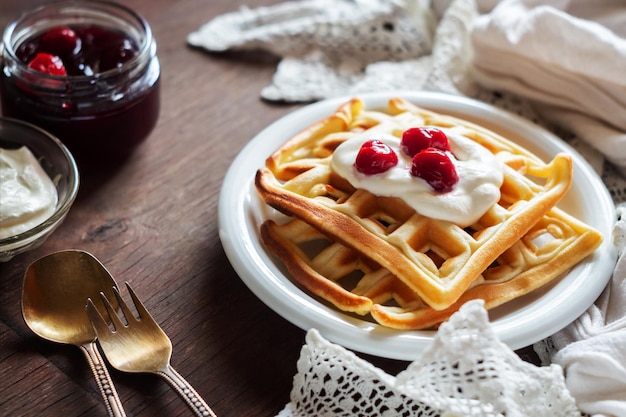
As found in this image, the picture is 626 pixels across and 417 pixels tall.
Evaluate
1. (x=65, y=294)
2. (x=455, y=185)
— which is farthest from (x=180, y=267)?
(x=455, y=185)

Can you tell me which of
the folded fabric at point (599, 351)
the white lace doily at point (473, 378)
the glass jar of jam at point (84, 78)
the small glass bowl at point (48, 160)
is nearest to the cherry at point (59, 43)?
the glass jar of jam at point (84, 78)

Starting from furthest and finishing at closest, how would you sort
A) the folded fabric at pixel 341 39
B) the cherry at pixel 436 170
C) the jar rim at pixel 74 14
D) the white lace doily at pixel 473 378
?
1. the folded fabric at pixel 341 39
2. the jar rim at pixel 74 14
3. the cherry at pixel 436 170
4. the white lace doily at pixel 473 378

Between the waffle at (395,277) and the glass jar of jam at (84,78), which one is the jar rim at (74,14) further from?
the waffle at (395,277)

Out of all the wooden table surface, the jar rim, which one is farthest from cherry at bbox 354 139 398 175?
the jar rim

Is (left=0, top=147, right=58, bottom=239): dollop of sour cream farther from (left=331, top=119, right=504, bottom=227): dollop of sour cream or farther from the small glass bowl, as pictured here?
(left=331, top=119, right=504, bottom=227): dollop of sour cream

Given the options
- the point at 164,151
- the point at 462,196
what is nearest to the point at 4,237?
the point at 164,151

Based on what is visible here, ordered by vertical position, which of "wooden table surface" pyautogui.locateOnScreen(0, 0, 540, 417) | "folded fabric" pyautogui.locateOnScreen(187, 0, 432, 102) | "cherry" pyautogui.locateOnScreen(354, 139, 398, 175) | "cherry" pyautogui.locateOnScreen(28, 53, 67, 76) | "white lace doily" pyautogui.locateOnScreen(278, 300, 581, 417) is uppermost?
"cherry" pyautogui.locateOnScreen(354, 139, 398, 175)

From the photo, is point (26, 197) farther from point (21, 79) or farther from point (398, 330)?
point (398, 330)
